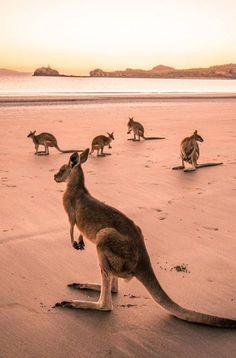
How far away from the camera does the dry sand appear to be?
2.37 metres

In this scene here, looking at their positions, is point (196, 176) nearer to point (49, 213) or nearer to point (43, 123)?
point (49, 213)

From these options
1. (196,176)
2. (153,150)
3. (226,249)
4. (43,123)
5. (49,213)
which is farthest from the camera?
(43,123)

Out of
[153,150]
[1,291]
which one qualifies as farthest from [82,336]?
[153,150]

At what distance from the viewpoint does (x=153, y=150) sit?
8.72 metres

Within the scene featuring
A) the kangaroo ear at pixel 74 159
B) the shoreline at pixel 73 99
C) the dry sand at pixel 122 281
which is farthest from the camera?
the shoreline at pixel 73 99

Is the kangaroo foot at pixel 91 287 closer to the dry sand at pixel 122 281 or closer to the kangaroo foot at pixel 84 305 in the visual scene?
the dry sand at pixel 122 281

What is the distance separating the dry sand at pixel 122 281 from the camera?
2373 mm

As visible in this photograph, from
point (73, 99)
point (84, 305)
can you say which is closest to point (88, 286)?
point (84, 305)

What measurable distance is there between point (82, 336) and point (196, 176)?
4127 mm

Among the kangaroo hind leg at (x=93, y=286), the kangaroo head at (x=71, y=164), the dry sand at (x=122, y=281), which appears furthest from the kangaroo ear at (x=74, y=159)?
the kangaroo hind leg at (x=93, y=286)

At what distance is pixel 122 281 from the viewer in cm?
306

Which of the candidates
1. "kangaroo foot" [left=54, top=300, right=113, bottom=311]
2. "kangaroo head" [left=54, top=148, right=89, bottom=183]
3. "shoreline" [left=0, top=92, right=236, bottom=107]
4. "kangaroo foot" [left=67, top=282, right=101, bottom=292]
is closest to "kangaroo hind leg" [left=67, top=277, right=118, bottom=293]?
"kangaroo foot" [left=67, top=282, right=101, bottom=292]

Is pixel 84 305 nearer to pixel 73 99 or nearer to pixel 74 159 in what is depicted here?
pixel 74 159

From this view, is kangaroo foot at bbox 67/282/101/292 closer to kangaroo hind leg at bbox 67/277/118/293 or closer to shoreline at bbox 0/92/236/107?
kangaroo hind leg at bbox 67/277/118/293
